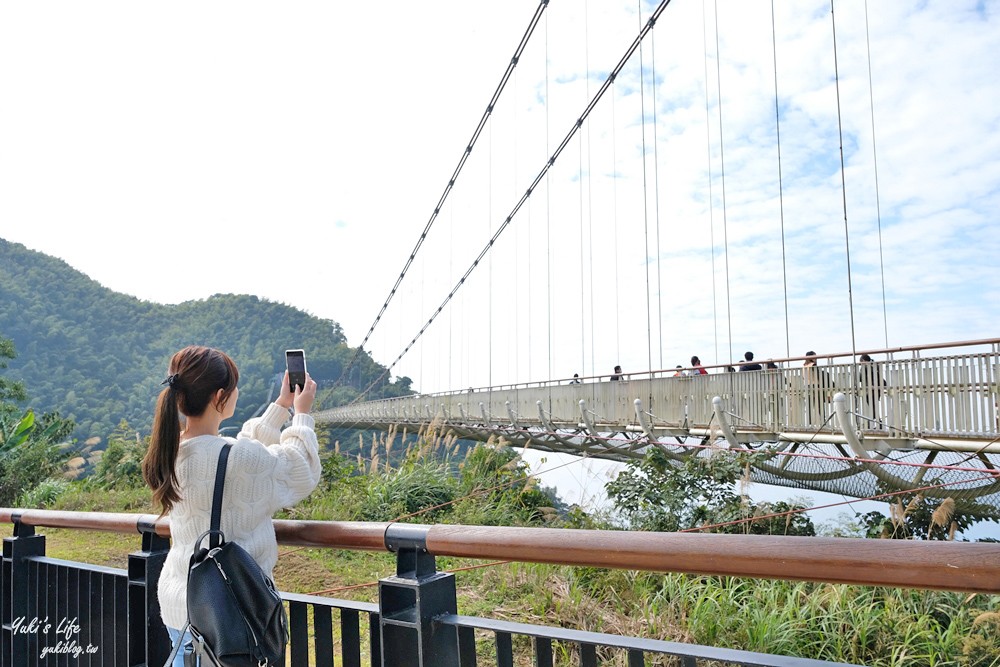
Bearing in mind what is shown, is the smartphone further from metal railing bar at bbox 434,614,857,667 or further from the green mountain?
the green mountain

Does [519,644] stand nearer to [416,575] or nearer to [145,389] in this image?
[416,575]

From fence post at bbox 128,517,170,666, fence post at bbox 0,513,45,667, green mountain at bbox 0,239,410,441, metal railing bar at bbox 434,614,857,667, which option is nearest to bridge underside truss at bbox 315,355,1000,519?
metal railing bar at bbox 434,614,857,667

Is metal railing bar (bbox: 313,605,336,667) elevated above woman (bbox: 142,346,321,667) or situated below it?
below

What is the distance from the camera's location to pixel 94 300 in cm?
3531

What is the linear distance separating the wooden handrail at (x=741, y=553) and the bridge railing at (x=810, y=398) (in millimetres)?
5871

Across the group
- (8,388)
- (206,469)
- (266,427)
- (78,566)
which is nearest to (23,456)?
(8,388)

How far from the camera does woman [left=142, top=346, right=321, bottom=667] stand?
1334 mm

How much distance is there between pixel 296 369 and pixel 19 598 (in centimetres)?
163

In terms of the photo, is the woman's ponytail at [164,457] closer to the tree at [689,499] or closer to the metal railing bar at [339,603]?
the metal railing bar at [339,603]

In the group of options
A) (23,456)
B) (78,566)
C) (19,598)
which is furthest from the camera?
(23,456)

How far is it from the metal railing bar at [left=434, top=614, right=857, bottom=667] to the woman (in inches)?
17.5

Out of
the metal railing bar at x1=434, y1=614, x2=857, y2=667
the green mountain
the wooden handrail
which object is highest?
the green mountain

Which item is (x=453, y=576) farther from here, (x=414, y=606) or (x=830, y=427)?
(x=830, y=427)

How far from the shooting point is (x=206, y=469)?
134 cm
